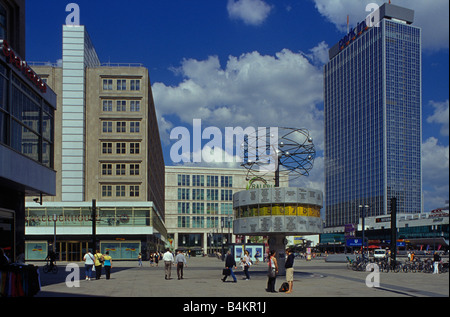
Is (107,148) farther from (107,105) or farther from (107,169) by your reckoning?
(107,105)

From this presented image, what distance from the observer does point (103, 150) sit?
3059 inches

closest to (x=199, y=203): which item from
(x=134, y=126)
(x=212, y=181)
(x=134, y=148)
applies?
(x=212, y=181)

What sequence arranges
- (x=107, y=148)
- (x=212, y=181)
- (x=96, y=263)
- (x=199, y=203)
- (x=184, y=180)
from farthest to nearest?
(x=212, y=181), (x=184, y=180), (x=199, y=203), (x=107, y=148), (x=96, y=263)

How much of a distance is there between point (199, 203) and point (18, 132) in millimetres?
125969

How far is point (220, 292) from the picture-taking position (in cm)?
2355

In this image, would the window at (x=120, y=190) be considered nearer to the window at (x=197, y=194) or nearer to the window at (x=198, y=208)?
the window at (x=198, y=208)

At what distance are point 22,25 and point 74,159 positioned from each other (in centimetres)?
4659

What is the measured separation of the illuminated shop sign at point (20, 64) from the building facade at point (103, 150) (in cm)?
4540

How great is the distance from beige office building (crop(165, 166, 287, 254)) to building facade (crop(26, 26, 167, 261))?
7344cm

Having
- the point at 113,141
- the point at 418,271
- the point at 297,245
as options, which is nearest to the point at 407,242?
the point at 297,245

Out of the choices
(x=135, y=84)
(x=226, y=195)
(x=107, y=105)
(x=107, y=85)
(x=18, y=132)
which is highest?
(x=135, y=84)

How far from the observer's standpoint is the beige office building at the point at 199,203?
15150 centimetres
